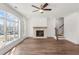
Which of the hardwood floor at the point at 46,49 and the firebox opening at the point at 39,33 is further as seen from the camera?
the firebox opening at the point at 39,33

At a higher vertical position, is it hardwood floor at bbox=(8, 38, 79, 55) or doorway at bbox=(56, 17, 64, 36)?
doorway at bbox=(56, 17, 64, 36)

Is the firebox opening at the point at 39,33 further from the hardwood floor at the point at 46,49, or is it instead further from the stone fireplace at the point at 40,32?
the hardwood floor at the point at 46,49

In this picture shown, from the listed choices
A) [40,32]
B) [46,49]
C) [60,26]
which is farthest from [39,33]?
[46,49]

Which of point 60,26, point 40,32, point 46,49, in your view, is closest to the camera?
point 46,49

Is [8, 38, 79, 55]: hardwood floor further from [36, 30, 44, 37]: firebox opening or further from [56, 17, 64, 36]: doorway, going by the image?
[56, 17, 64, 36]: doorway

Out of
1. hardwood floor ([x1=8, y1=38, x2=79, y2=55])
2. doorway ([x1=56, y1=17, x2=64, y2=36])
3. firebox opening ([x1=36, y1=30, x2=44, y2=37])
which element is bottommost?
hardwood floor ([x1=8, y1=38, x2=79, y2=55])

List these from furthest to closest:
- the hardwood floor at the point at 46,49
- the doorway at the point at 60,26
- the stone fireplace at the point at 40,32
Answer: the doorway at the point at 60,26, the stone fireplace at the point at 40,32, the hardwood floor at the point at 46,49

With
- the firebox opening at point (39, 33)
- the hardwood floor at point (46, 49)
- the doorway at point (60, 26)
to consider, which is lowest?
the hardwood floor at point (46, 49)

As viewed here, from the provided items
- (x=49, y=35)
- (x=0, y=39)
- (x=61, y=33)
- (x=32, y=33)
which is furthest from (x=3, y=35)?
(x=61, y=33)

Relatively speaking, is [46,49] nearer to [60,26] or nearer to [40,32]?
[40,32]

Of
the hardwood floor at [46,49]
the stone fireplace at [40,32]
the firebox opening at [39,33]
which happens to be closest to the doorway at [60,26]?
the stone fireplace at [40,32]

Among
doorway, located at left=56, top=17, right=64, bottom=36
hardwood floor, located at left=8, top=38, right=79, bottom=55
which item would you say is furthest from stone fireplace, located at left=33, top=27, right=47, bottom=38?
hardwood floor, located at left=8, top=38, right=79, bottom=55
